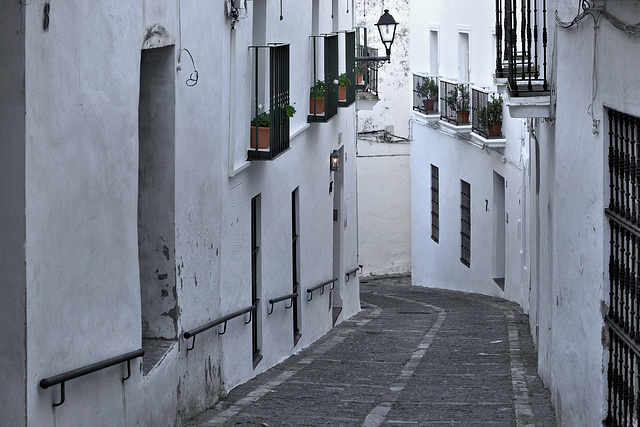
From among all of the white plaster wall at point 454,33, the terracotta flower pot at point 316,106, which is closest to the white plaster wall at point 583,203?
the terracotta flower pot at point 316,106

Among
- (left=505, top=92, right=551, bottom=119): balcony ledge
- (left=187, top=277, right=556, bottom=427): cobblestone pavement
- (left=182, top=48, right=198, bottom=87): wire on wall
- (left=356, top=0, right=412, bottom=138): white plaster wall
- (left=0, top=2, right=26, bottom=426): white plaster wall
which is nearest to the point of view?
(left=0, top=2, right=26, bottom=426): white plaster wall

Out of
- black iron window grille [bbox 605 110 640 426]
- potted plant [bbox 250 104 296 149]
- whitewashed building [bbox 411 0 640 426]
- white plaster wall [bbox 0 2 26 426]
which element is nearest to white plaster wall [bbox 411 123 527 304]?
whitewashed building [bbox 411 0 640 426]

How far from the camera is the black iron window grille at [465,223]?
21.7m

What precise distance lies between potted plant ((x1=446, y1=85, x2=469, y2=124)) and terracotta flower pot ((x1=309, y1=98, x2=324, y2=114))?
6.75m

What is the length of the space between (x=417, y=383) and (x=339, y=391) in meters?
0.94

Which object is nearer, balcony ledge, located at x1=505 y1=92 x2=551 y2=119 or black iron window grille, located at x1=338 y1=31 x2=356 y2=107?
balcony ledge, located at x1=505 y1=92 x2=551 y2=119

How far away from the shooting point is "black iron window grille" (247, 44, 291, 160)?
1082cm

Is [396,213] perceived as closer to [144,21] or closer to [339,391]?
[339,391]

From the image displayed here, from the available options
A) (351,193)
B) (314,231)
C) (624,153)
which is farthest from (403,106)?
(624,153)

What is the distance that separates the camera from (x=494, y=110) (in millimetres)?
18719

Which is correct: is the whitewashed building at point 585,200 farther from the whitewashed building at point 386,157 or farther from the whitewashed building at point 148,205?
the whitewashed building at point 386,157

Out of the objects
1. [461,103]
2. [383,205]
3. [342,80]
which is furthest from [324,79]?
[383,205]

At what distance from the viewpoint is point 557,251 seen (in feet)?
27.9

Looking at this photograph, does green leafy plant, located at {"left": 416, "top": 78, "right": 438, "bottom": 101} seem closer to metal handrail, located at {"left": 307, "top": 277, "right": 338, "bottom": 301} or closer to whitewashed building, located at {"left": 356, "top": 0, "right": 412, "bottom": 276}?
whitewashed building, located at {"left": 356, "top": 0, "right": 412, "bottom": 276}
